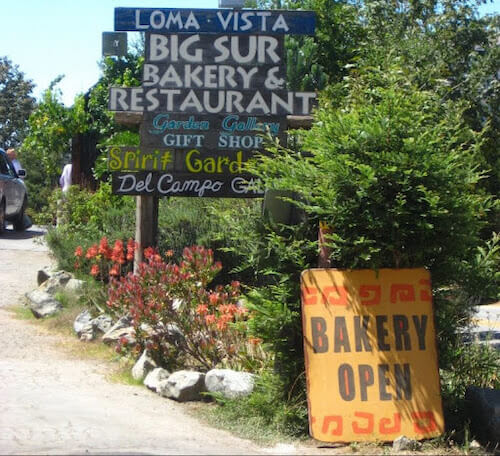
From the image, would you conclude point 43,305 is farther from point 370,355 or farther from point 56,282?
point 370,355

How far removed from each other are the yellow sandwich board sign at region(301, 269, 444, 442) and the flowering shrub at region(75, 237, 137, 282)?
13.9 feet

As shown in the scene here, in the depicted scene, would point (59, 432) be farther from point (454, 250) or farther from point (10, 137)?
point (10, 137)

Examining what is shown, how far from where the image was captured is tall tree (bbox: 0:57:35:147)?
5975 centimetres

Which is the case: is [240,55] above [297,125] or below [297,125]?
above

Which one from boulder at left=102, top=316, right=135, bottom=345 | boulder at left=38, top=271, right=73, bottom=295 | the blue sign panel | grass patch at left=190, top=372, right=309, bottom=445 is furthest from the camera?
boulder at left=38, top=271, right=73, bottom=295

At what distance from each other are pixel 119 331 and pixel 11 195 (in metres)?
10.9

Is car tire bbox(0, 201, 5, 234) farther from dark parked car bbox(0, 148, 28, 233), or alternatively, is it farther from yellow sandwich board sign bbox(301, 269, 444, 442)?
yellow sandwich board sign bbox(301, 269, 444, 442)

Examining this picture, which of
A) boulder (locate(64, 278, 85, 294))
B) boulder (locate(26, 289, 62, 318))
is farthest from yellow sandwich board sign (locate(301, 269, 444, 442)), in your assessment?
boulder (locate(26, 289, 62, 318))

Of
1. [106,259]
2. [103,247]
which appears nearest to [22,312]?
[106,259]

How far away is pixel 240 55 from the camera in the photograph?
10.4 m

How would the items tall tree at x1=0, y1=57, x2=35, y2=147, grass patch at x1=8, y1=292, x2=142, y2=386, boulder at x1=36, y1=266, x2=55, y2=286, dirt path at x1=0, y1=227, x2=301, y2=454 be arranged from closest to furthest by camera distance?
dirt path at x1=0, y1=227, x2=301, y2=454
grass patch at x1=8, y1=292, x2=142, y2=386
boulder at x1=36, y1=266, x2=55, y2=286
tall tree at x1=0, y1=57, x2=35, y2=147

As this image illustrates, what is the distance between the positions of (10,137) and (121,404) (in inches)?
2206

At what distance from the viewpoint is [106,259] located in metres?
10.8

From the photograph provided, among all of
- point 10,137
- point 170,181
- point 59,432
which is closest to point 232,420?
point 59,432
